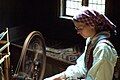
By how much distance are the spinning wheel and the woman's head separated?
0.47 m

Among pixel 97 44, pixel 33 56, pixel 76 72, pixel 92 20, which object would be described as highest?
pixel 92 20

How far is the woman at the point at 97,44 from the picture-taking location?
209 centimetres

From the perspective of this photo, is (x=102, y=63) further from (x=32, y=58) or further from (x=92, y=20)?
(x=32, y=58)

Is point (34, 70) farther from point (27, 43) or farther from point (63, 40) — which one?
point (63, 40)

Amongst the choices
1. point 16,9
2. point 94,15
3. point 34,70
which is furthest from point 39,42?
point 16,9

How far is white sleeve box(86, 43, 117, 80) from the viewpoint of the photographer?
208cm

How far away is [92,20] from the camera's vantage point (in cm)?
217

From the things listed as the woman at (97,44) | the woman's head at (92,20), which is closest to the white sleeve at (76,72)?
the woman at (97,44)

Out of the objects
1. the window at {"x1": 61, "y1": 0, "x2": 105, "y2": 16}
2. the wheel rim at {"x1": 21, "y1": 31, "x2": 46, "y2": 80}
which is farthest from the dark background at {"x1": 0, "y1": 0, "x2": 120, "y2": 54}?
the wheel rim at {"x1": 21, "y1": 31, "x2": 46, "y2": 80}

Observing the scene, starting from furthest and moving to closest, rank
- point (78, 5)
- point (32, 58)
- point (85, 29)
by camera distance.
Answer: point (78, 5), point (32, 58), point (85, 29)

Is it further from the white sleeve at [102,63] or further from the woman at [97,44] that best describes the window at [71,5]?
the white sleeve at [102,63]

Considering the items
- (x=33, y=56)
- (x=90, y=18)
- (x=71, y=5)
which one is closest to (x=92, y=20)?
(x=90, y=18)

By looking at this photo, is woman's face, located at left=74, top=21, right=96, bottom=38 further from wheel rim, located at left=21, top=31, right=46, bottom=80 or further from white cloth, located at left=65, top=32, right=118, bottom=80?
wheel rim, located at left=21, top=31, right=46, bottom=80

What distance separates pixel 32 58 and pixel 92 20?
715 millimetres
